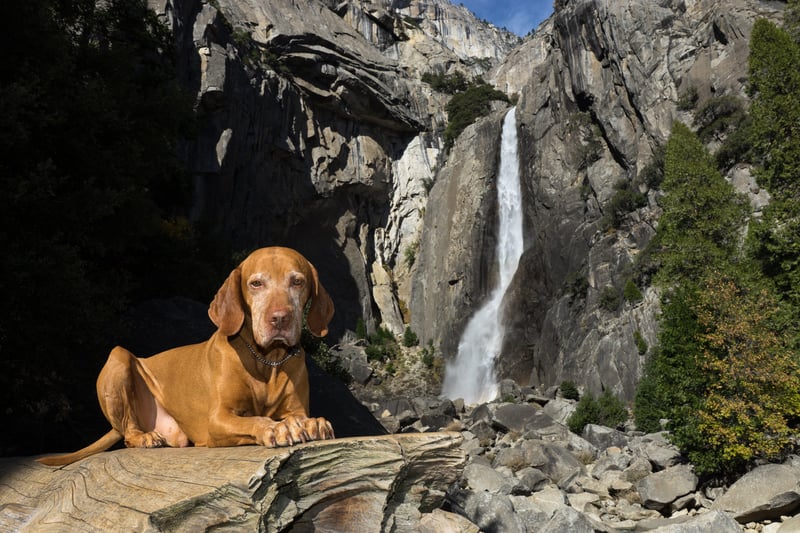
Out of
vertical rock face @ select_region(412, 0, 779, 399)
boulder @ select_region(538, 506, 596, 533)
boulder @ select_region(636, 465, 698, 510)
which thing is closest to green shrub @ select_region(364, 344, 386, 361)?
vertical rock face @ select_region(412, 0, 779, 399)

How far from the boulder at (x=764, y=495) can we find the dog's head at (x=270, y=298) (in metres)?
11.3

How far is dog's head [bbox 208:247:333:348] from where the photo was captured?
3211 millimetres

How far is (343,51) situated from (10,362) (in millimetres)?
47873

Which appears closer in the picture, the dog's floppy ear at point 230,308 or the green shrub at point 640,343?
the dog's floppy ear at point 230,308

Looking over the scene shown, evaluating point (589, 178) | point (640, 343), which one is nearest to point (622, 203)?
point (589, 178)

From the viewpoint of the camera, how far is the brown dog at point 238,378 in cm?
321

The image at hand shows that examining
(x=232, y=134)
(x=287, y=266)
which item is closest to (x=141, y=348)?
(x=287, y=266)

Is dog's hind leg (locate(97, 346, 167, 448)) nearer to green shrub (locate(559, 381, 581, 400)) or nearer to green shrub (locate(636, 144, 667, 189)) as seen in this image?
green shrub (locate(559, 381, 581, 400))

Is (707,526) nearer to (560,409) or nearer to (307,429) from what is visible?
(307,429)

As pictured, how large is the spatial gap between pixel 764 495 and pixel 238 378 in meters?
12.7

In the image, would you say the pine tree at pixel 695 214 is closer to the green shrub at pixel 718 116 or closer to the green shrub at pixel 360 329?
the green shrub at pixel 718 116

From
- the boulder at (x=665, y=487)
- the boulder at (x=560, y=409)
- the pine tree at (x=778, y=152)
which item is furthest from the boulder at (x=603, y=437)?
the pine tree at (x=778, y=152)

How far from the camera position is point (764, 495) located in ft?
38.5

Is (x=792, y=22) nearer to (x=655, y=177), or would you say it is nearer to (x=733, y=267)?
(x=655, y=177)
